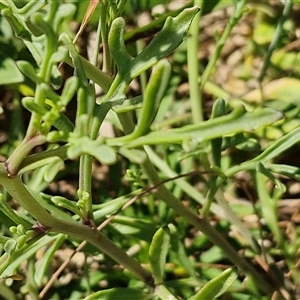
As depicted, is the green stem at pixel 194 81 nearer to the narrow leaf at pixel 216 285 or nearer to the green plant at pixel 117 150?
the green plant at pixel 117 150

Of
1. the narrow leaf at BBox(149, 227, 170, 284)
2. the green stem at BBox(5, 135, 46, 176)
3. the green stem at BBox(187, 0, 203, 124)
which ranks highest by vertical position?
the green stem at BBox(5, 135, 46, 176)

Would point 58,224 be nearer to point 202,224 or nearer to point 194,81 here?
point 202,224

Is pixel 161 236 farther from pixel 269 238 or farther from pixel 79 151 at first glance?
pixel 269 238

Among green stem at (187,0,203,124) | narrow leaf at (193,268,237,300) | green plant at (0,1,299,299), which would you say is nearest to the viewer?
green plant at (0,1,299,299)

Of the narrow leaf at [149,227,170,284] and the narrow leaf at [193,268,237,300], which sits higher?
the narrow leaf at [149,227,170,284]

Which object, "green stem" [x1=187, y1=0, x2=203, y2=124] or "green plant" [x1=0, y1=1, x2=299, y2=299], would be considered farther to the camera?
"green stem" [x1=187, y1=0, x2=203, y2=124]

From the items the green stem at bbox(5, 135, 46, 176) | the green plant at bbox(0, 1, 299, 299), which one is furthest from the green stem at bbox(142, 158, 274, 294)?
the green stem at bbox(5, 135, 46, 176)

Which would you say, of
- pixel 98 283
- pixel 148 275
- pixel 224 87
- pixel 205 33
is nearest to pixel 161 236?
pixel 148 275

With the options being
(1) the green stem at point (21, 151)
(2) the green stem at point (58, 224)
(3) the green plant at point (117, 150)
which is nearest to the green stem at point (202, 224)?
(3) the green plant at point (117, 150)

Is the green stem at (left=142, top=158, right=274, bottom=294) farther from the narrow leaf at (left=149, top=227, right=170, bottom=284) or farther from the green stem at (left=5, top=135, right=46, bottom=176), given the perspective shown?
the green stem at (left=5, top=135, right=46, bottom=176)

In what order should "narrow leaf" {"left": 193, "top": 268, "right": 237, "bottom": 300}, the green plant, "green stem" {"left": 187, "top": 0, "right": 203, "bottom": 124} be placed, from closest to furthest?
the green plant, "narrow leaf" {"left": 193, "top": 268, "right": 237, "bottom": 300}, "green stem" {"left": 187, "top": 0, "right": 203, "bottom": 124}

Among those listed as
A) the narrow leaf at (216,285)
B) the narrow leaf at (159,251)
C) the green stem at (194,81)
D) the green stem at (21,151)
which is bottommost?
the narrow leaf at (216,285)

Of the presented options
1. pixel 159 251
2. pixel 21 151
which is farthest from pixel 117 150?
pixel 159 251
